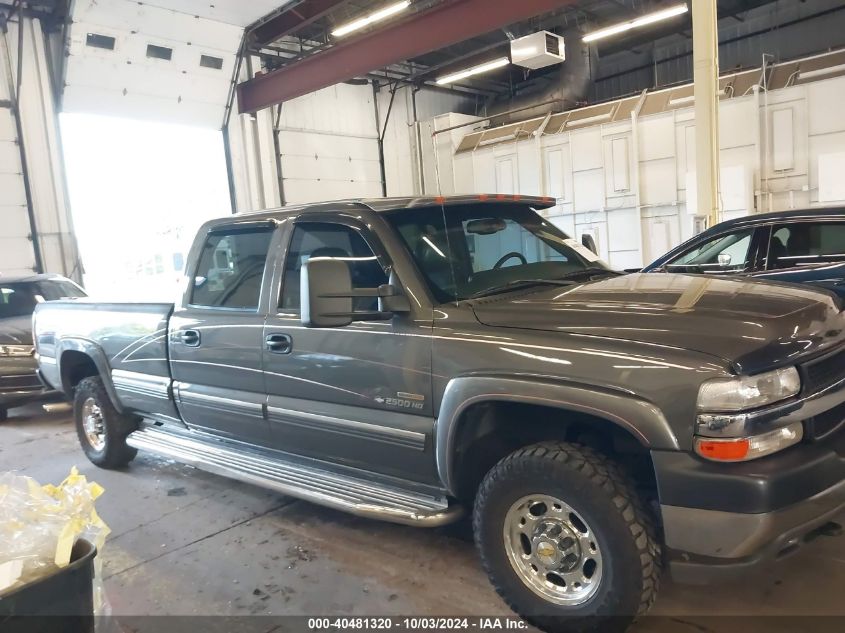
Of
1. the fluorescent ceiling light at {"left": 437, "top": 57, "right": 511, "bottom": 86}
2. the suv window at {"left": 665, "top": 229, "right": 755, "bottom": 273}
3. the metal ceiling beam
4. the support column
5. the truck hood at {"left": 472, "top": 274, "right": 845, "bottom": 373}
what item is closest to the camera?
the truck hood at {"left": 472, "top": 274, "right": 845, "bottom": 373}

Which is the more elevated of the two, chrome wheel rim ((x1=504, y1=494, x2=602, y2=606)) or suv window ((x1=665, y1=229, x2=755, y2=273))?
suv window ((x1=665, y1=229, x2=755, y2=273))

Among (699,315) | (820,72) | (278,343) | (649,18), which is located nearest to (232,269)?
(278,343)

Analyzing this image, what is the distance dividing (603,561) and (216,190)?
41.6ft

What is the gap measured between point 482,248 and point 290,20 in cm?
1071

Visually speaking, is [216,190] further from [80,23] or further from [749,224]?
[749,224]

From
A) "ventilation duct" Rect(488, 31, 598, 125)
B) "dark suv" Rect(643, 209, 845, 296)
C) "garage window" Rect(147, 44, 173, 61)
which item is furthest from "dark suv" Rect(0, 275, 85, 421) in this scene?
"ventilation duct" Rect(488, 31, 598, 125)

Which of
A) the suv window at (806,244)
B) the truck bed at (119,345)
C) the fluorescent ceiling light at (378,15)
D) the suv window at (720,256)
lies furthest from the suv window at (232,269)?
the fluorescent ceiling light at (378,15)

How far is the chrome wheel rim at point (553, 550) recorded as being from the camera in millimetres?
2402

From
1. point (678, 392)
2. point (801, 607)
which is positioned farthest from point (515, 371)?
point (801, 607)

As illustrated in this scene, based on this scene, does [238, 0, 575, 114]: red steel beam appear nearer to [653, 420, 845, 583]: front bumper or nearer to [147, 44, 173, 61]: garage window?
[147, 44, 173, 61]: garage window

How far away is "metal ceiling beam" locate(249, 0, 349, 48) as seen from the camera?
461 inches

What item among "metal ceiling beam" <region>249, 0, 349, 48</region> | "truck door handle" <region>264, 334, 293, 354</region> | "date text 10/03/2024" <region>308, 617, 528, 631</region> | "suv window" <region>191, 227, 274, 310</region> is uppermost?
"metal ceiling beam" <region>249, 0, 349, 48</region>

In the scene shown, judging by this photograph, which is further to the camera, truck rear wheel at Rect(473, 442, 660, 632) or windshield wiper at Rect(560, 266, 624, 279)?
windshield wiper at Rect(560, 266, 624, 279)

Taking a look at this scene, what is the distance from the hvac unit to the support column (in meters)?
3.95
